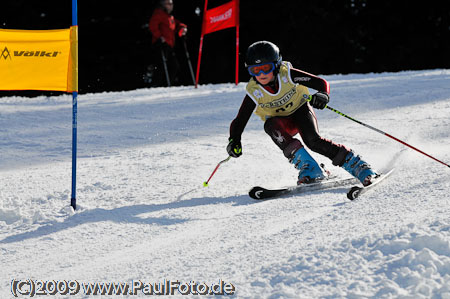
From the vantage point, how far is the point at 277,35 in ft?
63.9

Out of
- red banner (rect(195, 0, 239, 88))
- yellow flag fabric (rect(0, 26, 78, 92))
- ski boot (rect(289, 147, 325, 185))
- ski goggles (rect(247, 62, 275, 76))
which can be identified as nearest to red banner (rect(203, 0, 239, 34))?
red banner (rect(195, 0, 239, 88))

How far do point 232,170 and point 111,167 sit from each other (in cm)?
109

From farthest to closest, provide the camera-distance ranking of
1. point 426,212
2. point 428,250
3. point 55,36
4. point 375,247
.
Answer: point 55,36 → point 426,212 → point 375,247 → point 428,250

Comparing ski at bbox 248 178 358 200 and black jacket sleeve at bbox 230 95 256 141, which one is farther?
black jacket sleeve at bbox 230 95 256 141

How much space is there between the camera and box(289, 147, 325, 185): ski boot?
398 cm

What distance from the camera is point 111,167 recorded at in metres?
4.80

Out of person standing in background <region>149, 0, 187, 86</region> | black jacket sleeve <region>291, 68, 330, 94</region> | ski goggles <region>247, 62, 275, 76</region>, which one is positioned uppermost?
ski goggles <region>247, 62, 275, 76</region>

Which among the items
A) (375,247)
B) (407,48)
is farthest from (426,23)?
(375,247)

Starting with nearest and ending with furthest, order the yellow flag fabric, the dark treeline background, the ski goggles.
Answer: the yellow flag fabric, the ski goggles, the dark treeline background

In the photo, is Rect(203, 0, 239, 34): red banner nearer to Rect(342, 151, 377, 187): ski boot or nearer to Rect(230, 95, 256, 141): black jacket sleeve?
Rect(230, 95, 256, 141): black jacket sleeve

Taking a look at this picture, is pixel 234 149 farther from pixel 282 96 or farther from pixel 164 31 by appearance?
pixel 164 31

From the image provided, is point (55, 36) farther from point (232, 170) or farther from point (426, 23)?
point (426, 23)

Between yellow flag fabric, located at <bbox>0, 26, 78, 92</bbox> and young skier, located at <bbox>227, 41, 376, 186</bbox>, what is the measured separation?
1.28 metres

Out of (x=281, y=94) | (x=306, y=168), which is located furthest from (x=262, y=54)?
(x=306, y=168)
